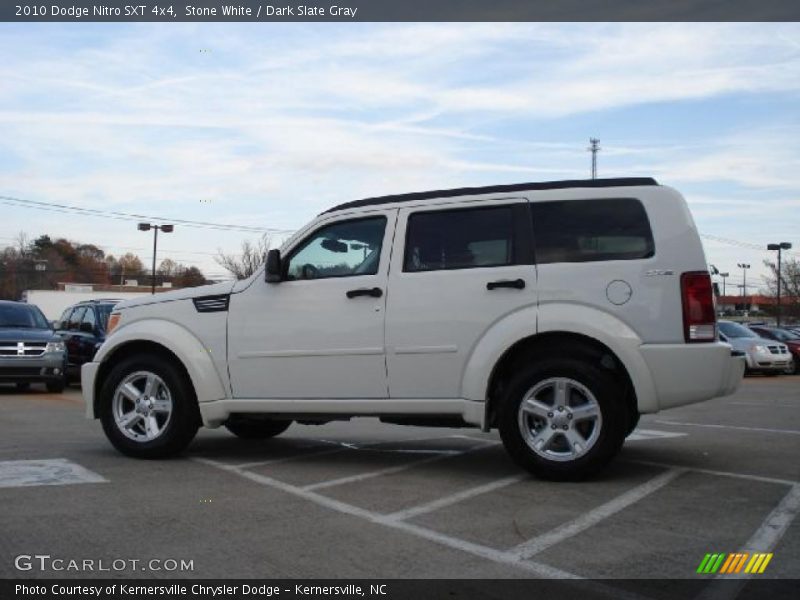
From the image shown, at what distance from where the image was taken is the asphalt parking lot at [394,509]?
14.2 feet

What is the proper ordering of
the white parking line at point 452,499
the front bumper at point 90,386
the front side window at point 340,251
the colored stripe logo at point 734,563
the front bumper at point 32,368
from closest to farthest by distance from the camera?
the colored stripe logo at point 734,563 < the white parking line at point 452,499 < the front side window at point 340,251 < the front bumper at point 90,386 < the front bumper at point 32,368

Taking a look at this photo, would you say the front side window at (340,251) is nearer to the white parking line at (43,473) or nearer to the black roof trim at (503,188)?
Result: the black roof trim at (503,188)

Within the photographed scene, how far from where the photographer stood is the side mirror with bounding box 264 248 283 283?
6902 mm

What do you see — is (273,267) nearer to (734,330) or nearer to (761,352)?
(761,352)

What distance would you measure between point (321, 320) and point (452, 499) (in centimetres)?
183

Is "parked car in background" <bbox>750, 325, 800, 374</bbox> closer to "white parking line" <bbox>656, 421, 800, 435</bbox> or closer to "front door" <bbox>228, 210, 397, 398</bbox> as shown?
"white parking line" <bbox>656, 421, 800, 435</bbox>

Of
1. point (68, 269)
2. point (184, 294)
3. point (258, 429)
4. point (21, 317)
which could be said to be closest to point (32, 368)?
point (21, 317)

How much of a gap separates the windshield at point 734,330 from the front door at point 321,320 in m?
20.3

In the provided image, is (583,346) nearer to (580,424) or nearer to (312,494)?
(580,424)

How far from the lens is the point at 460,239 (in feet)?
21.6

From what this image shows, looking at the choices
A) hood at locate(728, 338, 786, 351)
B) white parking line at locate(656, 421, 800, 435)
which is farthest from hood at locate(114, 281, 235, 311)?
hood at locate(728, 338, 786, 351)

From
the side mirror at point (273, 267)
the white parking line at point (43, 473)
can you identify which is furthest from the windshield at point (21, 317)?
the side mirror at point (273, 267)

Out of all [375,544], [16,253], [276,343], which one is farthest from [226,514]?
[16,253]

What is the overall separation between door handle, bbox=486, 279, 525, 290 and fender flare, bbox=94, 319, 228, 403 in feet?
7.87
